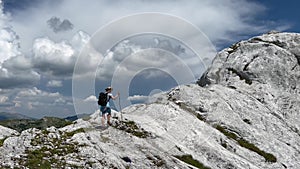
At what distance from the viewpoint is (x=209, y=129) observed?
4044 cm

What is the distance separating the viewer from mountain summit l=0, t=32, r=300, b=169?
28.1 meters

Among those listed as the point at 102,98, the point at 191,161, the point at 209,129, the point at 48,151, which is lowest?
the point at 48,151

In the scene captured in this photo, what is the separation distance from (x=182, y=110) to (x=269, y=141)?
12.0 metres

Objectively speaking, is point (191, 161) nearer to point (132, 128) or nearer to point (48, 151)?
point (132, 128)

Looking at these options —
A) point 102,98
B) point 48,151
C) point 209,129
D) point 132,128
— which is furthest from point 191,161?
point 48,151

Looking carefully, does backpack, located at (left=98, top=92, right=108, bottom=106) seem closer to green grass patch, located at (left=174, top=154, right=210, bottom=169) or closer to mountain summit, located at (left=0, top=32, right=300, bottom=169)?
mountain summit, located at (left=0, top=32, right=300, bottom=169)

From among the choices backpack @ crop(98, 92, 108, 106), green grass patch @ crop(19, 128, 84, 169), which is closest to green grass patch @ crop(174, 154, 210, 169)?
backpack @ crop(98, 92, 108, 106)

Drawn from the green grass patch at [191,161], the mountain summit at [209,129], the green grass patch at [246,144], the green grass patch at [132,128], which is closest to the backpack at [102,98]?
the mountain summit at [209,129]

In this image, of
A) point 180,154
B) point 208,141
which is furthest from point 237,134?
point 180,154

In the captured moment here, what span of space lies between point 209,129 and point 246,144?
16.8ft

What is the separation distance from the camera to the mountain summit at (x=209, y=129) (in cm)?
2809

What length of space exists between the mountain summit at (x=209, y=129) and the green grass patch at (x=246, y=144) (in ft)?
0.46

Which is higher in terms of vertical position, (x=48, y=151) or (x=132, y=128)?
(x=132, y=128)

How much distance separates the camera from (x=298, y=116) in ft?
165
